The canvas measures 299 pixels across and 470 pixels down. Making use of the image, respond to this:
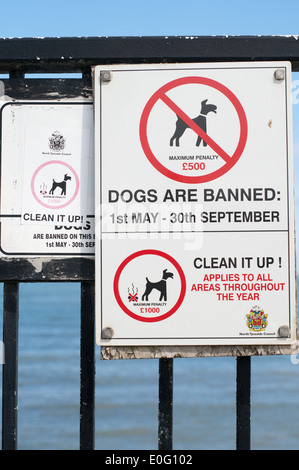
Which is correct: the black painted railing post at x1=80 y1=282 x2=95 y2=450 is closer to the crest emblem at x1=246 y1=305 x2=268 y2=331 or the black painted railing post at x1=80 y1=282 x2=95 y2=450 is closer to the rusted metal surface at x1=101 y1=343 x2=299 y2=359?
the rusted metal surface at x1=101 y1=343 x2=299 y2=359

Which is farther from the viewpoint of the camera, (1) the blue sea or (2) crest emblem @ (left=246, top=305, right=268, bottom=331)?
(1) the blue sea

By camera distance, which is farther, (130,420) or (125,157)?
(130,420)

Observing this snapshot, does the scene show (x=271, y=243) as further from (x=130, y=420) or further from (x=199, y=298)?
(x=130, y=420)

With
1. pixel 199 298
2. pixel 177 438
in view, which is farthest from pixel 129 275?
pixel 177 438

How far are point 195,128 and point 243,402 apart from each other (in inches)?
31.3

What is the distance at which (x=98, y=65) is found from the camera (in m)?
1.75

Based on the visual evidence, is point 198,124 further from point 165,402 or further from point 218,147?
point 165,402

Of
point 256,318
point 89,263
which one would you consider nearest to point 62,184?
point 89,263

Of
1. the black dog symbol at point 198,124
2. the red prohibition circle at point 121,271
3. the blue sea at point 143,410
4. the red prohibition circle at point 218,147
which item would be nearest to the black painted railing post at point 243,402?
the red prohibition circle at point 121,271

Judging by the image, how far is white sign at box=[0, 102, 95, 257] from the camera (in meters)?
1.74

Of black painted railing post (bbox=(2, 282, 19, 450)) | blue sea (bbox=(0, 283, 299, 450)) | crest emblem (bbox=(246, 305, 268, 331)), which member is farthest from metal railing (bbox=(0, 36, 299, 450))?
blue sea (bbox=(0, 283, 299, 450))

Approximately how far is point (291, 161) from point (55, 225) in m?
0.70

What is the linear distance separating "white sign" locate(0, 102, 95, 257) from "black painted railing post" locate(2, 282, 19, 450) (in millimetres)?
129

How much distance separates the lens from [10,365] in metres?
1.75
